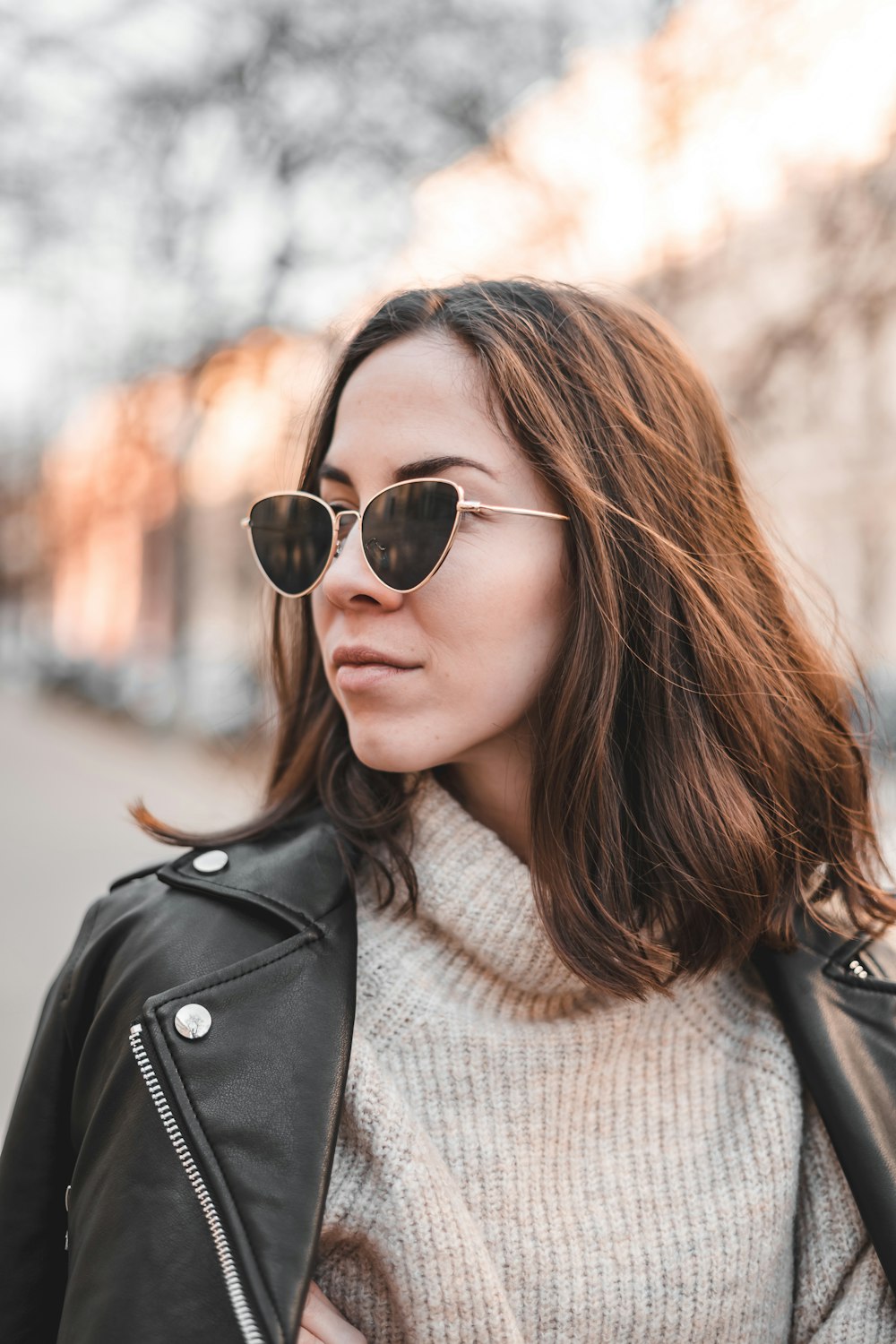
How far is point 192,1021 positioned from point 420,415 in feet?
3.12

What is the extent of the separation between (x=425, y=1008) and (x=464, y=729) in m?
0.45

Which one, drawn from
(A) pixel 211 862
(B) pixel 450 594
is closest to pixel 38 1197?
(A) pixel 211 862

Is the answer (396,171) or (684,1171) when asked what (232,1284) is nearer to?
(684,1171)

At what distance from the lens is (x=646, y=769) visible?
180 centimetres

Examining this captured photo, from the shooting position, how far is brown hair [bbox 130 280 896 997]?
1.69 m

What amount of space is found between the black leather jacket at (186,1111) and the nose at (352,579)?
1.42ft

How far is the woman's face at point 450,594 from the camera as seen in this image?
165cm

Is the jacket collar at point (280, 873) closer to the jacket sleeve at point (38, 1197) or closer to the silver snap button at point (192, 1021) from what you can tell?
the silver snap button at point (192, 1021)

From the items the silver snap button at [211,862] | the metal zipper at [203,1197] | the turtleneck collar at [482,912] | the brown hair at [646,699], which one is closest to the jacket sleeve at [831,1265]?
the brown hair at [646,699]

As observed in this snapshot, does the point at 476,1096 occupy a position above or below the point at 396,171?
below

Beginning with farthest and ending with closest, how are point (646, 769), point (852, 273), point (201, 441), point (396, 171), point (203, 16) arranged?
point (201, 441)
point (203, 16)
point (396, 171)
point (852, 273)
point (646, 769)

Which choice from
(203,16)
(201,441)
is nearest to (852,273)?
(203,16)

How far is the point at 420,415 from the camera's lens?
1.68 meters

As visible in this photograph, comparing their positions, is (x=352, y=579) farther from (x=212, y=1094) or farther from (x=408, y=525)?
(x=212, y=1094)
